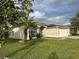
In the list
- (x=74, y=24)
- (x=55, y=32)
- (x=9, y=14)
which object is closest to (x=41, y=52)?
(x=9, y=14)

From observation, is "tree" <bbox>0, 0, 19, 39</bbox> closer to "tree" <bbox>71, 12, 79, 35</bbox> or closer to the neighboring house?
the neighboring house

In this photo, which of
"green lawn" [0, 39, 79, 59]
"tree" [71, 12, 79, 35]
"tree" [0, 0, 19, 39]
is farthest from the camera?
"tree" [71, 12, 79, 35]

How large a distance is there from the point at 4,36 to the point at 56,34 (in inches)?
2041

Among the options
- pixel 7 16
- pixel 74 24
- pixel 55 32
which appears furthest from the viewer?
pixel 74 24

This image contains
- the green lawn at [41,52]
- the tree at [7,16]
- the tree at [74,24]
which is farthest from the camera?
the tree at [74,24]

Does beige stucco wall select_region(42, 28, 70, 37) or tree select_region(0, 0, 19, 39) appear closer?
tree select_region(0, 0, 19, 39)

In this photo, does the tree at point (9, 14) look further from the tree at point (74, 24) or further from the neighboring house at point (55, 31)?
the tree at point (74, 24)

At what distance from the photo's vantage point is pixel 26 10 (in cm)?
688

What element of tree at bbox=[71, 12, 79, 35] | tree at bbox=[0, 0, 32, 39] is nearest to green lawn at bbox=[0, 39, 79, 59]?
tree at bbox=[0, 0, 32, 39]

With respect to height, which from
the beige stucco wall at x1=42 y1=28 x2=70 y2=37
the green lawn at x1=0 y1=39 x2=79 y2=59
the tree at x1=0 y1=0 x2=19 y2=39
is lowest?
the green lawn at x1=0 y1=39 x2=79 y2=59

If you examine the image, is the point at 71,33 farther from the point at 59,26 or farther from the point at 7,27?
the point at 7,27

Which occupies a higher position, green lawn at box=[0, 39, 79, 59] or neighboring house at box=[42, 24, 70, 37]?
neighboring house at box=[42, 24, 70, 37]

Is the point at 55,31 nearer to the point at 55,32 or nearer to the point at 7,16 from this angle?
the point at 55,32

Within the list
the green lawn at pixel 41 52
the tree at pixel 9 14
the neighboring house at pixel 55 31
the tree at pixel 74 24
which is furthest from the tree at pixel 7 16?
the tree at pixel 74 24
